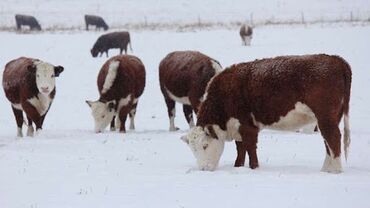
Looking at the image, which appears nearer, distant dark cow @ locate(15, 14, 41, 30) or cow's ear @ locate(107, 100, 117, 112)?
cow's ear @ locate(107, 100, 117, 112)

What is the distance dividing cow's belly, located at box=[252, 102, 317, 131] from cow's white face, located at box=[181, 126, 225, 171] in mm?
684

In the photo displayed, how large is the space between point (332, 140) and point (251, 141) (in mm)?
1169

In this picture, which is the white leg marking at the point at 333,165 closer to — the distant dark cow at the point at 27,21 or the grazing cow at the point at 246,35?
the grazing cow at the point at 246,35

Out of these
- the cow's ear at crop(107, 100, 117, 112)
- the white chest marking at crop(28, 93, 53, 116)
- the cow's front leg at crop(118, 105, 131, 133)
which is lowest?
the cow's front leg at crop(118, 105, 131, 133)

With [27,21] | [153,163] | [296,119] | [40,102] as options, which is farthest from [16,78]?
[27,21]

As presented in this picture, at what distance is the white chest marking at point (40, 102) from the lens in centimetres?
1423

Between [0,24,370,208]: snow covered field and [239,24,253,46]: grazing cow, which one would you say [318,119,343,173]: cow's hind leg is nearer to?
[0,24,370,208]: snow covered field

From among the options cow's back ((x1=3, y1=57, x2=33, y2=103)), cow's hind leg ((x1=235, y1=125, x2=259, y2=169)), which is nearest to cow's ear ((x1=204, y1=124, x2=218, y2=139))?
cow's hind leg ((x1=235, y1=125, x2=259, y2=169))

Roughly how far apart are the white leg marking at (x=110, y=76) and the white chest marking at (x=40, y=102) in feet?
4.13

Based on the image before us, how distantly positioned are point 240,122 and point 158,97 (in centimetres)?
1189

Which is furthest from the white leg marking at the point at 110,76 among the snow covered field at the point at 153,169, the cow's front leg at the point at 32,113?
the cow's front leg at the point at 32,113

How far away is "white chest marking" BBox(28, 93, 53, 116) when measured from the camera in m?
14.2

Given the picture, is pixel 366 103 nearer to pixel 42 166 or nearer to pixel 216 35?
pixel 42 166

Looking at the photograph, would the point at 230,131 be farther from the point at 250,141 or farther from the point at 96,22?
the point at 96,22
